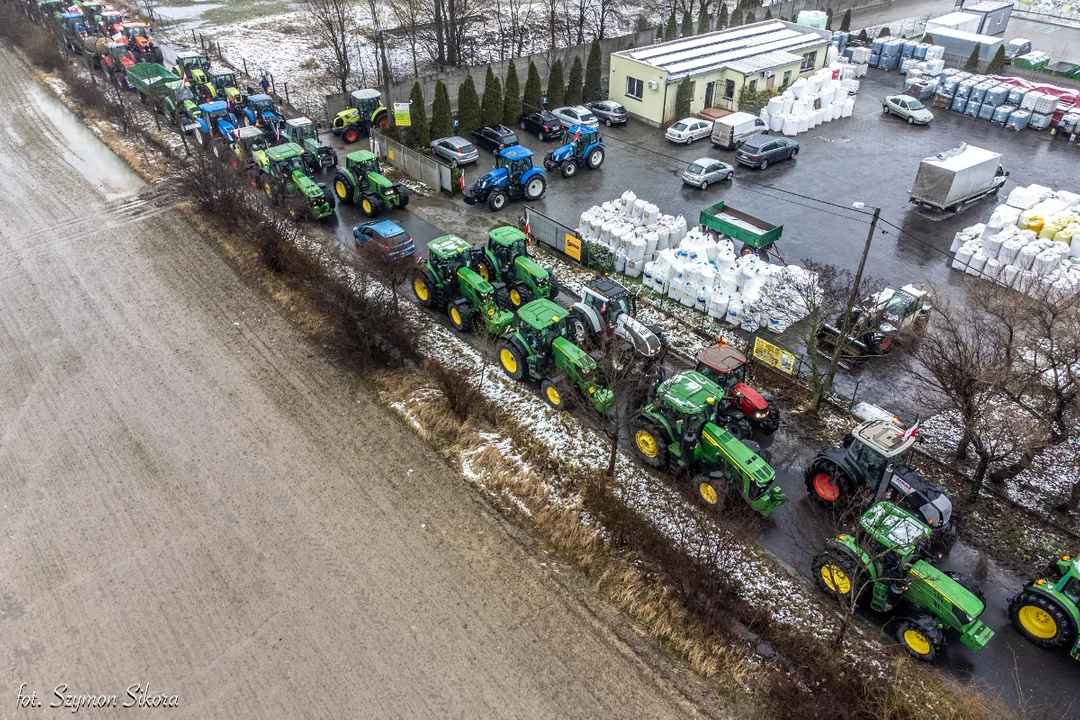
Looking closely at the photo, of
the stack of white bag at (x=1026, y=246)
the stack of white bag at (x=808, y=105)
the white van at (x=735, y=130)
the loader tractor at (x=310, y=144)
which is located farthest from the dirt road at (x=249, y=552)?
the stack of white bag at (x=808, y=105)

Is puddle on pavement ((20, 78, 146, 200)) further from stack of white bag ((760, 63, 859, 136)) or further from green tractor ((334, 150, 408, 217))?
stack of white bag ((760, 63, 859, 136))

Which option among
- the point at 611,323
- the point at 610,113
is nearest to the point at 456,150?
the point at 610,113

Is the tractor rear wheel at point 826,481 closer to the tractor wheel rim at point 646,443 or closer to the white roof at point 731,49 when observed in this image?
the tractor wheel rim at point 646,443

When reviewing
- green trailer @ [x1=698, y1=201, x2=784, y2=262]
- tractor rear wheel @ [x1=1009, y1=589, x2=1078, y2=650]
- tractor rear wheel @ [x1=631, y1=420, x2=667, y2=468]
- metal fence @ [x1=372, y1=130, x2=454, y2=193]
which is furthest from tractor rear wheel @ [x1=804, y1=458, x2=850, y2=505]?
metal fence @ [x1=372, y1=130, x2=454, y2=193]

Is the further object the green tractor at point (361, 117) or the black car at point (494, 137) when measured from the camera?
the green tractor at point (361, 117)

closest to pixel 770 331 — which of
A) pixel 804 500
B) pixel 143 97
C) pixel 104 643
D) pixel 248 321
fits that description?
pixel 804 500

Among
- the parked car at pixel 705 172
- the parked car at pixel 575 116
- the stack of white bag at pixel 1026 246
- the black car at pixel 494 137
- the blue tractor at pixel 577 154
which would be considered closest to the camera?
the stack of white bag at pixel 1026 246
